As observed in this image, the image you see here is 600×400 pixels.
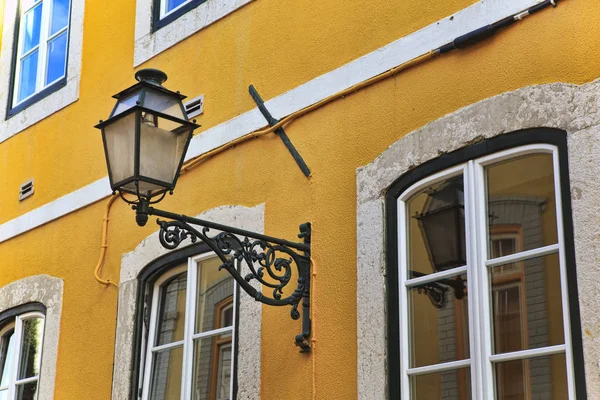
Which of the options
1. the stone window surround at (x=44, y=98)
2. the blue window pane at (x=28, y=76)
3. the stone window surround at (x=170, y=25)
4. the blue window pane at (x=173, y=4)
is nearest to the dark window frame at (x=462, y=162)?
the stone window surround at (x=170, y=25)

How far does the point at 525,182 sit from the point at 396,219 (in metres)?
0.78

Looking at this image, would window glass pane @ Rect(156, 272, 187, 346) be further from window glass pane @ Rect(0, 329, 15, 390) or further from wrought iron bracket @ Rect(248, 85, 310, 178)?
window glass pane @ Rect(0, 329, 15, 390)

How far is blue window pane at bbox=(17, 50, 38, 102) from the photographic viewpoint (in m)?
8.91

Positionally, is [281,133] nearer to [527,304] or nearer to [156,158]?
[156,158]

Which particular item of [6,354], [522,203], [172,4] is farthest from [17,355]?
[522,203]

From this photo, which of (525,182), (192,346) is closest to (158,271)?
(192,346)

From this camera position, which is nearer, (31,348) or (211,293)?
(211,293)

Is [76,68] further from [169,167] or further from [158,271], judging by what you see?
[169,167]

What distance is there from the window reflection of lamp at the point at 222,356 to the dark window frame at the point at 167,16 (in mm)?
2178

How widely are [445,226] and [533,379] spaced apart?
3.16ft

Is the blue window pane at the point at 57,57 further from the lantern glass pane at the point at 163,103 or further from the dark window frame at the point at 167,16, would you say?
the lantern glass pane at the point at 163,103

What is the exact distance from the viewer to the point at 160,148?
204 inches

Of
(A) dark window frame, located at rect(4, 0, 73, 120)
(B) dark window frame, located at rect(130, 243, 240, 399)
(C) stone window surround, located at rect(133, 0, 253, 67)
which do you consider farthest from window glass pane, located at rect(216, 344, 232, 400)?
(A) dark window frame, located at rect(4, 0, 73, 120)

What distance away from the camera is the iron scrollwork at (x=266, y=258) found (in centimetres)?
519
